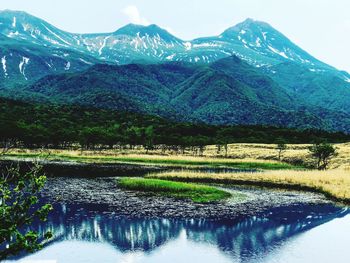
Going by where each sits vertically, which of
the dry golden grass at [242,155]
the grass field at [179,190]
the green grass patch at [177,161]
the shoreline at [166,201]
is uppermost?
the dry golden grass at [242,155]

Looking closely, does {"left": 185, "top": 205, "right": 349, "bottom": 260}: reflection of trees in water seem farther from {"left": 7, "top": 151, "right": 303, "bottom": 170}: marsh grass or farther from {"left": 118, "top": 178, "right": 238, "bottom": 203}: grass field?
{"left": 7, "top": 151, "right": 303, "bottom": 170}: marsh grass

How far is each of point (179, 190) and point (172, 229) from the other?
22.4 m

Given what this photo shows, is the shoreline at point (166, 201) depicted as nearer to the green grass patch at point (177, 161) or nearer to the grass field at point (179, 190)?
the grass field at point (179, 190)

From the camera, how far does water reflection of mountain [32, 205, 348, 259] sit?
39781mm

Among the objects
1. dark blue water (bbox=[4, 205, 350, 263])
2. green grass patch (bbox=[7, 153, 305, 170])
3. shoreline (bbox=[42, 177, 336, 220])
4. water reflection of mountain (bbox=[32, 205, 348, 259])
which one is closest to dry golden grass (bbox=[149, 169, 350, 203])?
shoreline (bbox=[42, 177, 336, 220])

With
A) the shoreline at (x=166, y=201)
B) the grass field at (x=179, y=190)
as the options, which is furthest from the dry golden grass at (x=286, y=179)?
the grass field at (x=179, y=190)

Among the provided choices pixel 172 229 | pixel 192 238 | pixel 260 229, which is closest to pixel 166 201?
pixel 172 229

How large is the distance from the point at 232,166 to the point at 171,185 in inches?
2198

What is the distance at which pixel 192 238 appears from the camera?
137ft

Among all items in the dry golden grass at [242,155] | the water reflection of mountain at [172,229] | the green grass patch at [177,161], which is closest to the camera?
the water reflection of mountain at [172,229]

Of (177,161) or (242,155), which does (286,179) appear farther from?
(242,155)

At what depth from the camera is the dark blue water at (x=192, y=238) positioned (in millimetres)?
35844

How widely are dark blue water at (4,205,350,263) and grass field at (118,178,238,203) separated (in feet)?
37.1

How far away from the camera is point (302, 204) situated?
60.1 m
